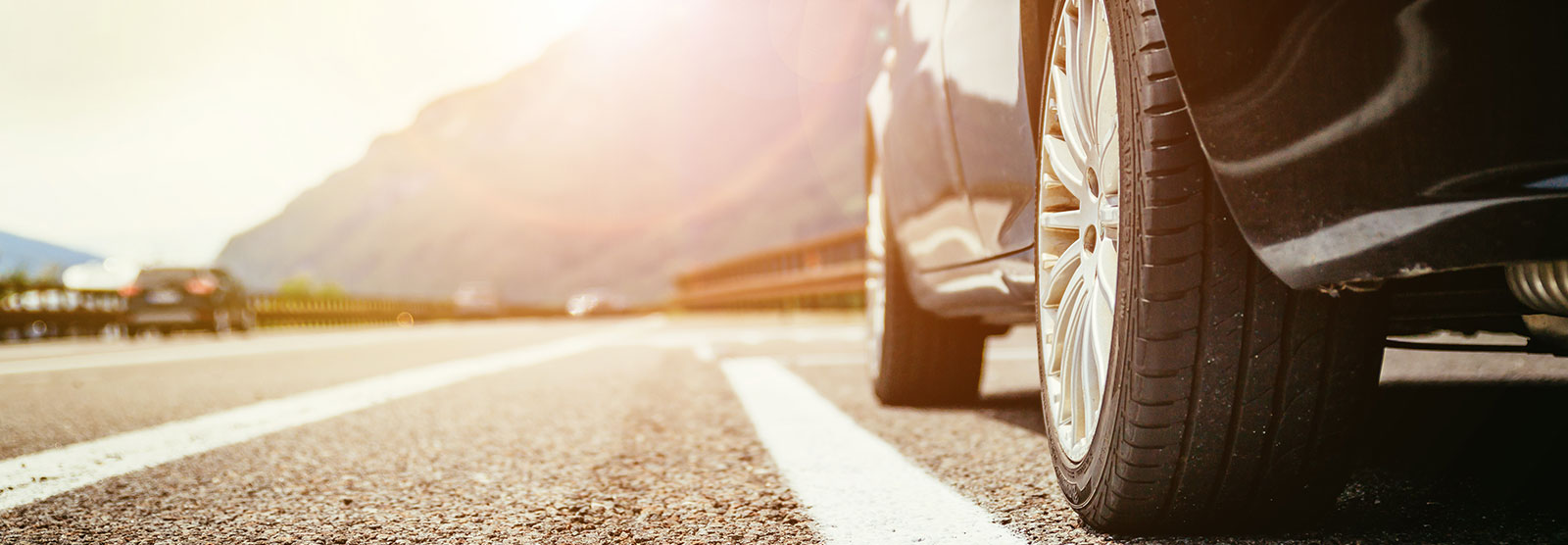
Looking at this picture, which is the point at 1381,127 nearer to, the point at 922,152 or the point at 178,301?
the point at 922,152

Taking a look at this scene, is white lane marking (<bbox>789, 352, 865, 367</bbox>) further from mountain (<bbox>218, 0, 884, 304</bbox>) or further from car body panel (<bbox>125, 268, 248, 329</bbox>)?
mountain (<bbox>218, 0, 884, 304</bbox>)

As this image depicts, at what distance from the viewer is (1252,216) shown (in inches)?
44.6

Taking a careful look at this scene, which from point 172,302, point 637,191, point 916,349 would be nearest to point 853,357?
point 916,349

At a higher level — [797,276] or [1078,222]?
[1078,222]

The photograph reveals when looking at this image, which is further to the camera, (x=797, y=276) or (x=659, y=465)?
(x=797, y=276)

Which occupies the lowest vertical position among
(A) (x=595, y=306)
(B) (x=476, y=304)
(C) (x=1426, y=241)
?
(A) (x=595, y=306)

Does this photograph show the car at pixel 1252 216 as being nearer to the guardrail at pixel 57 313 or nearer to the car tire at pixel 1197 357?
the car tire at pixel 1197 357

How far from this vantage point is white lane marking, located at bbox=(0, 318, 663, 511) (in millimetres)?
2143

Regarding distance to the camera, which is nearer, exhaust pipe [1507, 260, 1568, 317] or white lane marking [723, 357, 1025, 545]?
exhaust pipe [1507, 260, 1568, 317]

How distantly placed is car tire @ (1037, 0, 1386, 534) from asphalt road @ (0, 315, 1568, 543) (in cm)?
7

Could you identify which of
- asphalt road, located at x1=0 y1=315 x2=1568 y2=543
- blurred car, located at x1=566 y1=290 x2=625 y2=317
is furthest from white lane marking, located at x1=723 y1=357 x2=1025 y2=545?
blurred car, located at x1=566 y1=290 x2=625 y2=317

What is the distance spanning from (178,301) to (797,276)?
29.1ft

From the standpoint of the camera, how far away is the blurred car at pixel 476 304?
132ft

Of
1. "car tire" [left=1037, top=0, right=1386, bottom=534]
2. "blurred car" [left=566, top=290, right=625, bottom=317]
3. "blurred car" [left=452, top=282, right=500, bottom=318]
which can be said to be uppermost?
"car tire" [left=1037, top=0, right=1386, bottom=534]
